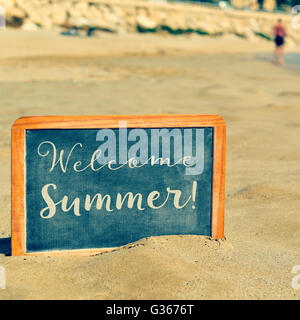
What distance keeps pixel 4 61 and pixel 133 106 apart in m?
8.62

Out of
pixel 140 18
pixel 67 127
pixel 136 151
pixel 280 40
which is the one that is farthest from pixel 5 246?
pixel 140 18

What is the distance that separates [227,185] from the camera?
453 centimetres

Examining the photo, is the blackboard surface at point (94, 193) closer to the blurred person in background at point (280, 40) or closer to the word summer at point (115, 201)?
the word summer at point (115, 201)

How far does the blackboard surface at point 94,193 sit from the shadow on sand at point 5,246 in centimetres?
23

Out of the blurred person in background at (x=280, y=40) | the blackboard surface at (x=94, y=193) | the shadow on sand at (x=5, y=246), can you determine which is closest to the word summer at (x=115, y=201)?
the blackboard surface at (x=94, y=193)

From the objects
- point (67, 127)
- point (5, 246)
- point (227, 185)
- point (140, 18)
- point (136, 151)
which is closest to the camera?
point (67, 127)

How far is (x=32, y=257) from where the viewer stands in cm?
293

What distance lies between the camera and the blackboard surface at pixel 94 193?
293cm

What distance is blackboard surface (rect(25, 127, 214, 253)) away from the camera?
9.60 feet


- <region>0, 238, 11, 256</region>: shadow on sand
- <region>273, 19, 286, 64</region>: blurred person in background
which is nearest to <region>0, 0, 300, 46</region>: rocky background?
<region>273, 19, 286, 64</region>: blurred person in background

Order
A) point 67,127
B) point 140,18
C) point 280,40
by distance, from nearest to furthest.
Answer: point 67,127 < point 280,40 < point 140,18

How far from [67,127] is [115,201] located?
18.3 inches

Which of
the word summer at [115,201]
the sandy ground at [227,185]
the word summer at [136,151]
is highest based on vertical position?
the word summer at [136,151]

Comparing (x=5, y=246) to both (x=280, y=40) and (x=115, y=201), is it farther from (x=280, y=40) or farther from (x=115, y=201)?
(x=280, y=40)
